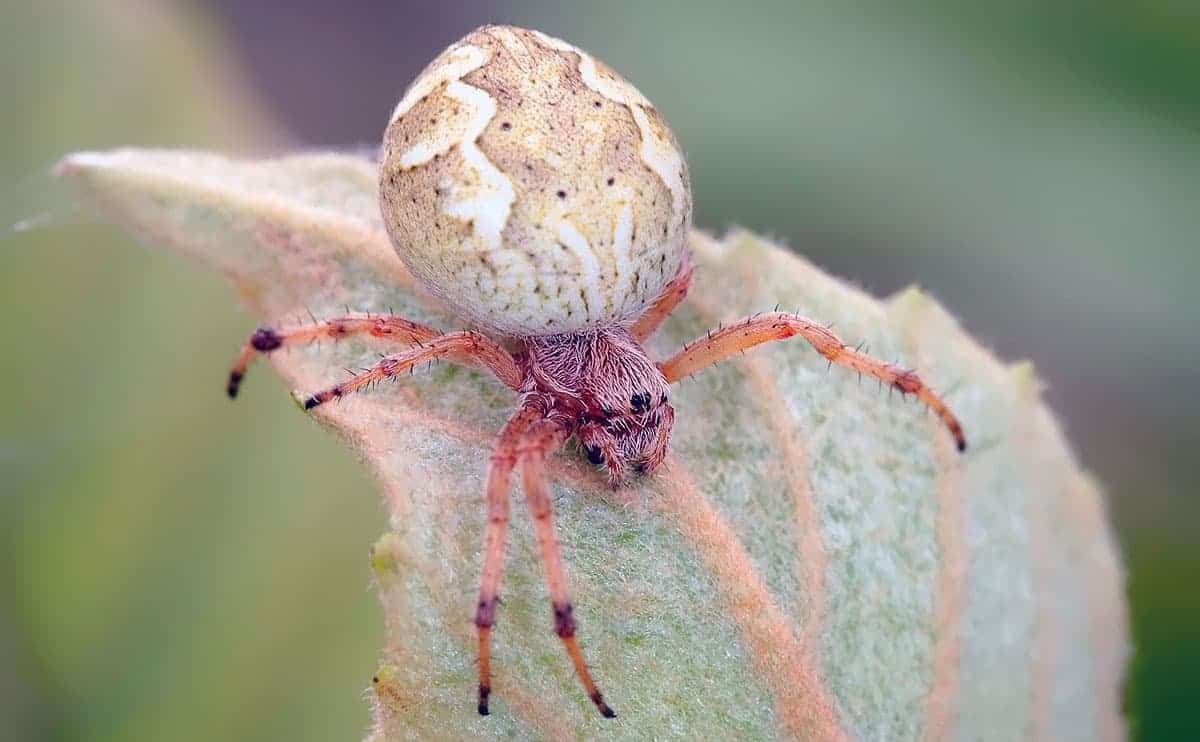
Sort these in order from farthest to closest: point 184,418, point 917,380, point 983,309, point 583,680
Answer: point 983,309 < point 184,418 < point 917,380 < point 583,680

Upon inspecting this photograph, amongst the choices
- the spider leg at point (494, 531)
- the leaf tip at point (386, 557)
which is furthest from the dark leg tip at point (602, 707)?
the leaf tip at point (386, 557)

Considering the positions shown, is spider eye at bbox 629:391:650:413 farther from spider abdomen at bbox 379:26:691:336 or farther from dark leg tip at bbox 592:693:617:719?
dark leg tip at bbox 592:693:617:719

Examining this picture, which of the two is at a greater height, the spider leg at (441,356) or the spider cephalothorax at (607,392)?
the spider cephalothorax at (607,392)

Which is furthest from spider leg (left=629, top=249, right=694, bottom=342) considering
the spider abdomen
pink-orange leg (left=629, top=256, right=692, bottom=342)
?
the spider abdomen

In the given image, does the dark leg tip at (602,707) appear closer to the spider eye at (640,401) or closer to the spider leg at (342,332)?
the spider eye at (640,401)

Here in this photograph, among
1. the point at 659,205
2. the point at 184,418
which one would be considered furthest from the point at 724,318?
the point at 184,418

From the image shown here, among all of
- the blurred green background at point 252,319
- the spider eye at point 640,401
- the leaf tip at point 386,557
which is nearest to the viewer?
the leaf tip at point 386,557

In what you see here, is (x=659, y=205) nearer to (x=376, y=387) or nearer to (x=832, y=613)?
(x=376, y=387)
